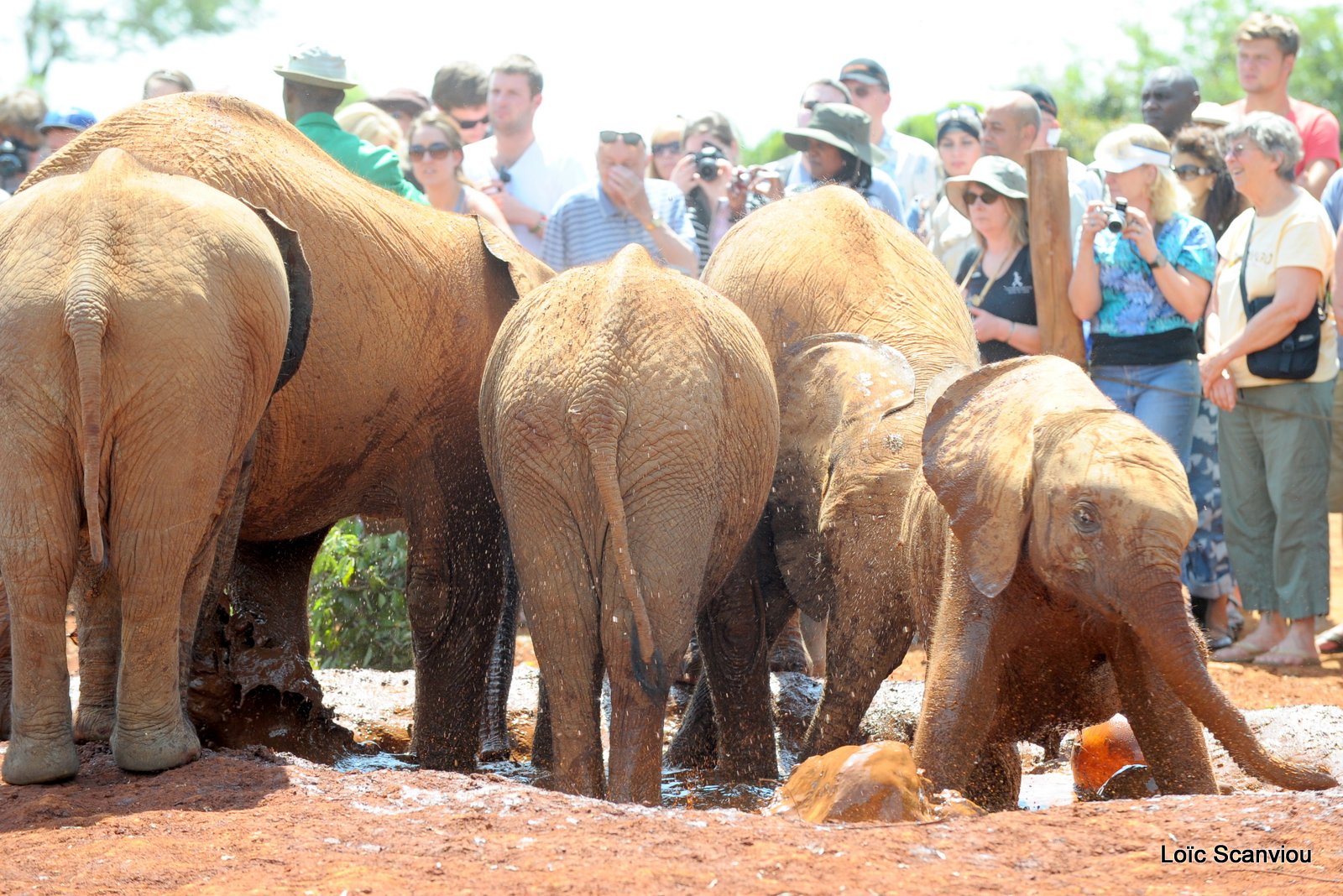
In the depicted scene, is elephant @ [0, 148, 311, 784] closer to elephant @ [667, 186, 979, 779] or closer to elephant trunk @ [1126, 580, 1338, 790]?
elephant @ [667, 186, 979, 779]

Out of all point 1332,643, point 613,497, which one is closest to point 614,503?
point 613,497

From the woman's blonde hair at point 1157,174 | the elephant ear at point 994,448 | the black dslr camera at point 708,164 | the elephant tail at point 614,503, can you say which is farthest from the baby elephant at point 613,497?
the black dslr camera at point 708,164

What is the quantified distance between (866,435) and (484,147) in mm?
5181

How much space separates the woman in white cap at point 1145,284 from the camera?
8734 mm

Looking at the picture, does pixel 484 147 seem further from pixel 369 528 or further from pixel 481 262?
pixel 481 262

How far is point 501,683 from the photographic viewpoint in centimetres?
761

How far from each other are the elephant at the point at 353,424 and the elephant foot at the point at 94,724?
0.11 ft

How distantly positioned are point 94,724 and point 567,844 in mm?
2177

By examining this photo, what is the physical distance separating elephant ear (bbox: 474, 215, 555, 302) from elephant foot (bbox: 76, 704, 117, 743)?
7.17 feet

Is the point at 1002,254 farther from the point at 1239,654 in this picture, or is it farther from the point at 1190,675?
the point at 1190,675

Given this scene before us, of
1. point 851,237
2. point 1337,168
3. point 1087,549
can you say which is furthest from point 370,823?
point 1337,168

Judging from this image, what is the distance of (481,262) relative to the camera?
6.82 m

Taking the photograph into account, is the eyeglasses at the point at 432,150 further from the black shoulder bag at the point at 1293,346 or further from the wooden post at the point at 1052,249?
the black shoulder bag at the point at 1293,346

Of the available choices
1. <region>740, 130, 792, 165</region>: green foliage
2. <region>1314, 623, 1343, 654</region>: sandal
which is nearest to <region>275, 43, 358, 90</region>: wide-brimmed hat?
<region>1314, 623, 1343, 654</region>: sandal
